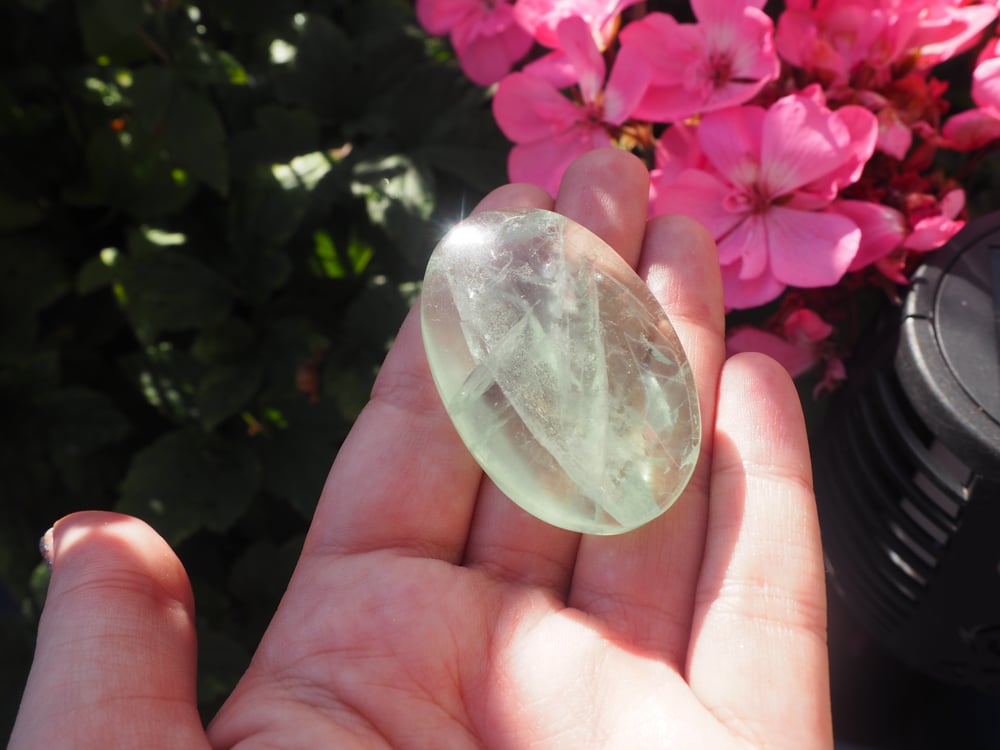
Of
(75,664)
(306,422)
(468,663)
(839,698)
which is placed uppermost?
(75,664)

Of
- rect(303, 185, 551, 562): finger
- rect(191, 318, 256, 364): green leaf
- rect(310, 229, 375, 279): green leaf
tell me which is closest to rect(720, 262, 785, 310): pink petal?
rect(303, 185, 551, 562): finger

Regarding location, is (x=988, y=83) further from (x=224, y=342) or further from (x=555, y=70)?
(x=224, y=342)

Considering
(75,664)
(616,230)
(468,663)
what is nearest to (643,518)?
(468,663)

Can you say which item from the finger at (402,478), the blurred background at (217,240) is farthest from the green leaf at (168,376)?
the finger at (402,478)

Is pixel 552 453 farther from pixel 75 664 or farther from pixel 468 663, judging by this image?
pixel 75 664

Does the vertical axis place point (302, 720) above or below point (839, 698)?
above

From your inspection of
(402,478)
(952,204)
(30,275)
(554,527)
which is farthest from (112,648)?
(952,204)

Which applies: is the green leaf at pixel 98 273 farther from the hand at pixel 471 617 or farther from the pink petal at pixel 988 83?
the pink petal at pixel 988 83
